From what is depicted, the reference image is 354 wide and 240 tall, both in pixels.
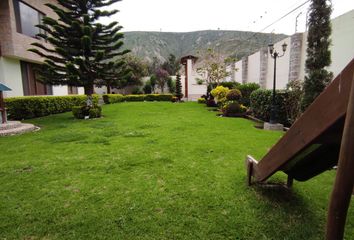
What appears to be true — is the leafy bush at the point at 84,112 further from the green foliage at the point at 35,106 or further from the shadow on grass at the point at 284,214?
the shadow on grass at the point at 284,214

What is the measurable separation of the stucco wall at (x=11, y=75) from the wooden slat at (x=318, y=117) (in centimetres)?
1278

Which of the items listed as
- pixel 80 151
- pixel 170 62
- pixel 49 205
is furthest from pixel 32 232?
pixel 170 62

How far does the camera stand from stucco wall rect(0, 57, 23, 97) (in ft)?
34.9

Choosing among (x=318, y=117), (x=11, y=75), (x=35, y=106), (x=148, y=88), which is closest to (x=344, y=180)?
(x=318, y=117)

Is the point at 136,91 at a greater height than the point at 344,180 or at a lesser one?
greater

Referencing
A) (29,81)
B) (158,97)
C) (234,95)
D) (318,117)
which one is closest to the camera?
(318,117)

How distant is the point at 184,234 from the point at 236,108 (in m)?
9.02

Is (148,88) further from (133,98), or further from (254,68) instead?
(254,68)

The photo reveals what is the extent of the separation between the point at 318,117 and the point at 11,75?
537 inches

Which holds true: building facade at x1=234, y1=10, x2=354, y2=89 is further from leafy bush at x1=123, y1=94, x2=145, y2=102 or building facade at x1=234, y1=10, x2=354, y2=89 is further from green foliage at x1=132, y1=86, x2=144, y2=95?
green foliage at x1=132, y1=86, x2=144, y2=95

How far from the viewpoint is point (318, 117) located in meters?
1.33

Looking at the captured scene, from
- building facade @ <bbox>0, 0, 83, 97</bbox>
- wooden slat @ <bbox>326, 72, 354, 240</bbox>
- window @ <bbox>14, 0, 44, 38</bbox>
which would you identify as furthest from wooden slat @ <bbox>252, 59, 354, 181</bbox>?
window @ <bbox>14, 0, 44, 38</bbox>

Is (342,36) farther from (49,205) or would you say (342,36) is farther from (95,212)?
(49,205)

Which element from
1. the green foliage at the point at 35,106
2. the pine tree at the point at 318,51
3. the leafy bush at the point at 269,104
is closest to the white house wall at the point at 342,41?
the pine tree at the point at 318,51
